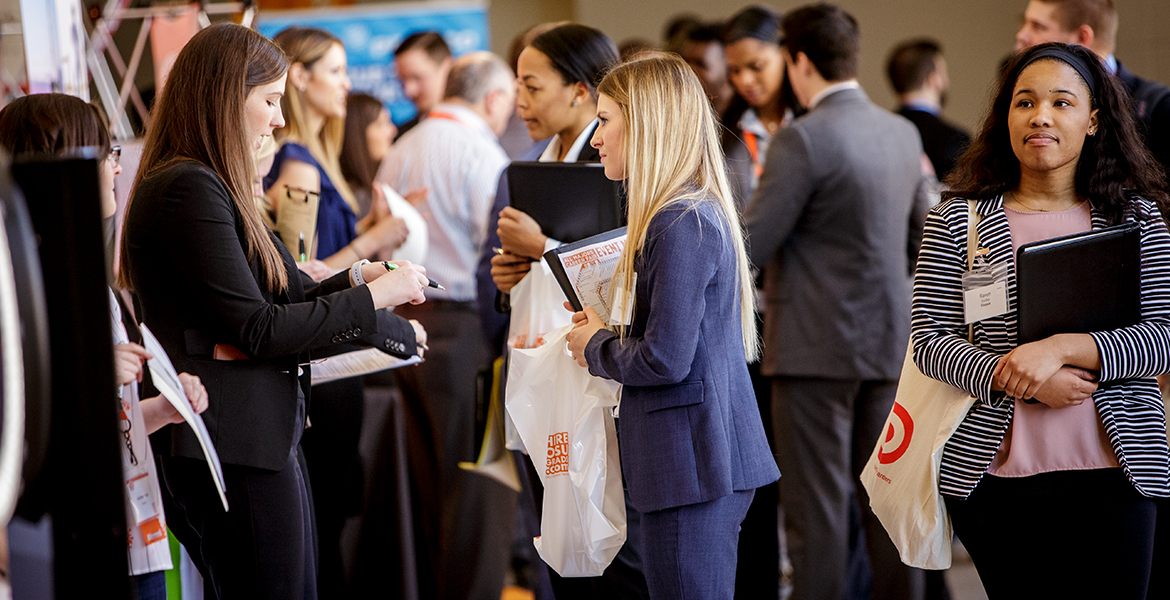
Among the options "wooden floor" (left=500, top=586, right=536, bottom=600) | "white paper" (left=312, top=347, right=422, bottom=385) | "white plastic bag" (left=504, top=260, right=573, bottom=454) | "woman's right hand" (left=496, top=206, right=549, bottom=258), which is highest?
"woman's right hand" (left=496, top=206, right=549, bottom=258)

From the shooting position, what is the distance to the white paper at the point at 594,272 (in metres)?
1.98

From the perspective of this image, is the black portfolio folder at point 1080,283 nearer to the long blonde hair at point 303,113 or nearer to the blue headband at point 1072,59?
the blue headband at point 1072,59

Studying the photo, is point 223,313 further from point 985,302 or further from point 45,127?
point 985,302

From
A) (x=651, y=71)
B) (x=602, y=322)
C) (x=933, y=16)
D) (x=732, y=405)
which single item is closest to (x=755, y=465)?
(x=732, y=405)

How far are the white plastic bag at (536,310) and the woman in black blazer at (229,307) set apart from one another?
1.54 ft

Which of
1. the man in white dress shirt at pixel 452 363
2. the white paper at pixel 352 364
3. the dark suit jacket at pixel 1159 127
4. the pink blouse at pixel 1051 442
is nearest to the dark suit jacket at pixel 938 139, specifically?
the dark suit jacket at pixel 1159 127

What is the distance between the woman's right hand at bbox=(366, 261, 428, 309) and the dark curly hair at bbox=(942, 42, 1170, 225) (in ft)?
3.61

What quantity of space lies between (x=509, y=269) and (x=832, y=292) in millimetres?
1019

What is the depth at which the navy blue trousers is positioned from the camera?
6.05 feet

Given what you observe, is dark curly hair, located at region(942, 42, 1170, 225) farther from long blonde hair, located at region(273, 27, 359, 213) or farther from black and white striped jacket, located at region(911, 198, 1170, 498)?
long blonde hair, located at region(273, 27, 359, 213)

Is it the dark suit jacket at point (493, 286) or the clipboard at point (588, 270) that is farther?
the dark suit jacket at point (493, 286)

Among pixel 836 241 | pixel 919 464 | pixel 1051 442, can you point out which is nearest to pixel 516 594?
pixel 836 241

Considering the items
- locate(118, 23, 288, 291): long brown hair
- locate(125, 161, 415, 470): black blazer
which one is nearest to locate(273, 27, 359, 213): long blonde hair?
locate(118, 23, 288, 291): long brown hair

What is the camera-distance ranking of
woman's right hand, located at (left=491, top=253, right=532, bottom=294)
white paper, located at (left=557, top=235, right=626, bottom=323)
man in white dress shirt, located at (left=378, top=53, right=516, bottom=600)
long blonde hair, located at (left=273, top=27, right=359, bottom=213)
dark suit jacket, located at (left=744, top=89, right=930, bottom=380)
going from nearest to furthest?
white paper, located at (left=557, top=235, right=626, bottom=323) < woman's right hand, located at (left=491, top=253, right=532, bottom=294) < dark suit jacket, located at (left=744, top=89, right=930, bottom=380) < long blonde hair, located at (left=273, top=27, right=359, bottom=213) < man in white dress shirt, located at (left=378, top=53, right=516, bottom=600)
